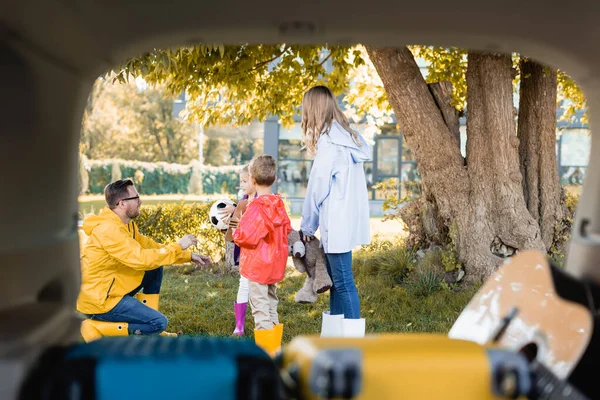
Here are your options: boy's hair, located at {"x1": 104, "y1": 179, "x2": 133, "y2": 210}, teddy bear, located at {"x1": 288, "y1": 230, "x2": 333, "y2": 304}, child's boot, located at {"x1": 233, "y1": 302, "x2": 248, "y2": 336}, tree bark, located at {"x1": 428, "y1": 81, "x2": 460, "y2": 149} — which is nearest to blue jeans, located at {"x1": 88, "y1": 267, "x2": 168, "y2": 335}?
boy's hair, located at {"x1": 104, "y1": 179, "x2": 133, "y2": 210}

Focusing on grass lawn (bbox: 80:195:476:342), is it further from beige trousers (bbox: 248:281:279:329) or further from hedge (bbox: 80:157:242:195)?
hedge (bbox: 80:157:242:195)

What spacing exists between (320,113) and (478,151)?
4030 mm

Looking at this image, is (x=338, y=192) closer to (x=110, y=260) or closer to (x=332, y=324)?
(x=332, y=324)

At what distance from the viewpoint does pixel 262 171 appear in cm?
576

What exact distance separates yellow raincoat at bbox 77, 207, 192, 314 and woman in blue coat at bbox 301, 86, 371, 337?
1.09 m

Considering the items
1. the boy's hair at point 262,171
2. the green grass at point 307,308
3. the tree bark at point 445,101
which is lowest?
the green grass at point 307,308

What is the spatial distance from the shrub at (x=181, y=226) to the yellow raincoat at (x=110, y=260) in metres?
6.27

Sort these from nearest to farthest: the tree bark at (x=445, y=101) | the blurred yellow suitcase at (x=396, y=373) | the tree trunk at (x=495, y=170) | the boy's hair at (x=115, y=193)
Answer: the blurred yellow suitcase at (x=396, y=373) → the boy's hair at (x=115, y=193) → the tree trunk at (x=495, y=170) → the tree bark at (x=445, y=101)

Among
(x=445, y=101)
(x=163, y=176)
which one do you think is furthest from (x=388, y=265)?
(x=163, y=176)

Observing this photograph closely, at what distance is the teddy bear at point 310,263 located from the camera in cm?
561

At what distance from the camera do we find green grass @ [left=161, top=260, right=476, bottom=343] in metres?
7.26

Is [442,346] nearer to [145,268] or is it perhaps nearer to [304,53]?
[145,268]

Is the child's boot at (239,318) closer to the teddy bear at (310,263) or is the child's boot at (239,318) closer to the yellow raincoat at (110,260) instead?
the teddy bear at (310,263)

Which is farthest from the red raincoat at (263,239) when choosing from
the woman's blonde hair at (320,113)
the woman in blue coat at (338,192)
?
the woman's blonde hair at (320,113)
